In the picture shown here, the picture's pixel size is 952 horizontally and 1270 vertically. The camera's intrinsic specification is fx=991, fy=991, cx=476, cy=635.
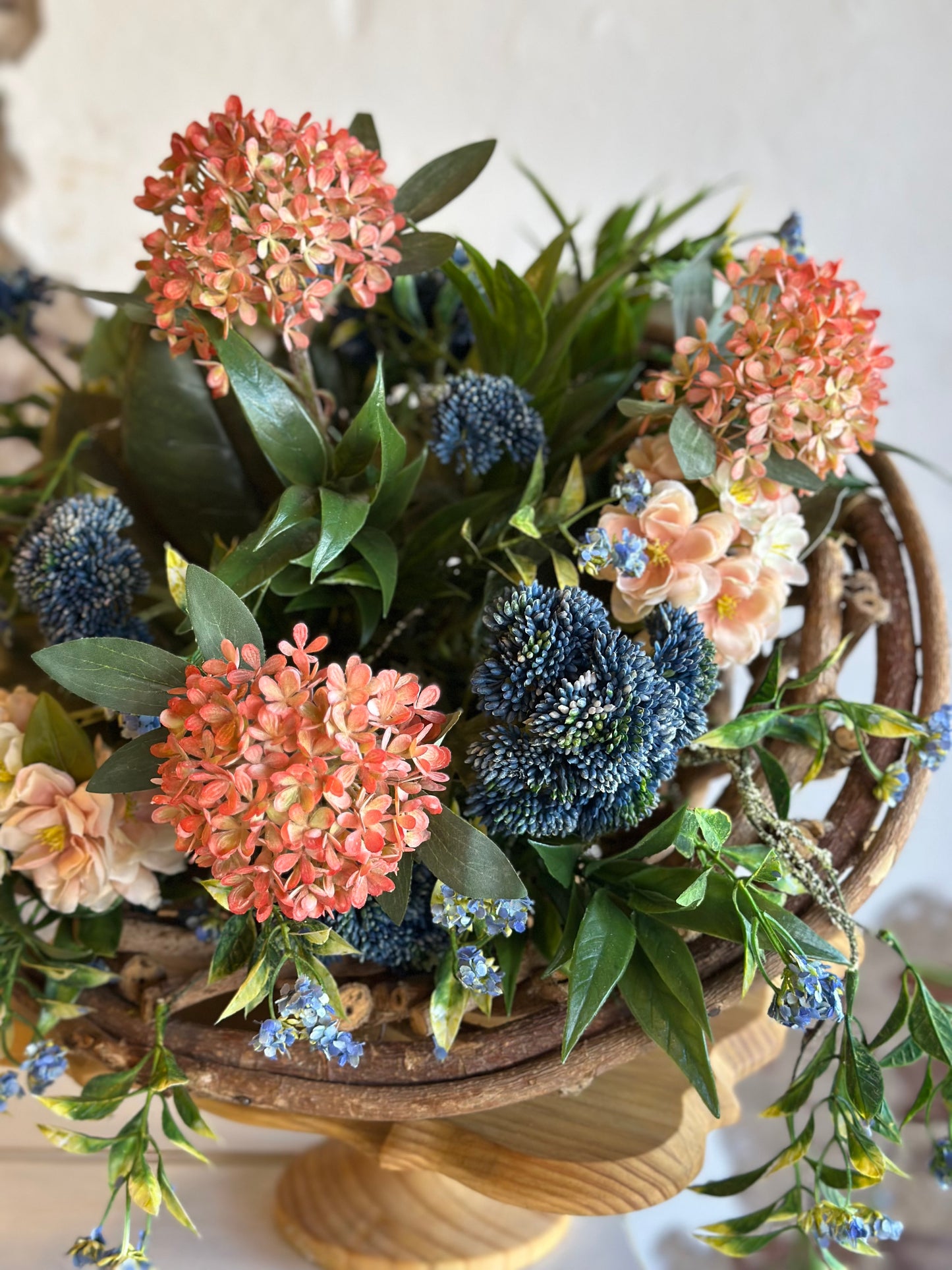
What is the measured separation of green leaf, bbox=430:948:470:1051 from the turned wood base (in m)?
0.27

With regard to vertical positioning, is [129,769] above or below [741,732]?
below

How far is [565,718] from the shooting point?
360mm

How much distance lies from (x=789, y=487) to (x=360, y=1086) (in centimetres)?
33

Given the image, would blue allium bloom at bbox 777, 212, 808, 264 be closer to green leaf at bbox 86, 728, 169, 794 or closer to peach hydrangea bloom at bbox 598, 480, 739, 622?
peach hydrangea bloom at bbox 598, 480, 739, 622

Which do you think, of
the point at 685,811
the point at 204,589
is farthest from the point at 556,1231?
the point at 204,589

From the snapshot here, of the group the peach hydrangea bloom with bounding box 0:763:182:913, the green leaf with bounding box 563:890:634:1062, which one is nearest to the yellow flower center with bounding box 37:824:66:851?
the peach hydrangea bloom with bounding box 0:763:182:913

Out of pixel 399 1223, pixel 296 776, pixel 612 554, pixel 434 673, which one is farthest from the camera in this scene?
pixel 399 1223

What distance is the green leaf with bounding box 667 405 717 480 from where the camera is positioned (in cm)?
42

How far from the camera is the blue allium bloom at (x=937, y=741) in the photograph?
1.46 ft

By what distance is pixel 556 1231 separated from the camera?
2.24ft

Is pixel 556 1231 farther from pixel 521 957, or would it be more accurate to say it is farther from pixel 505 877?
pixel 505 877

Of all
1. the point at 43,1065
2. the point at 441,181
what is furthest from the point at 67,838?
the point at 441,181

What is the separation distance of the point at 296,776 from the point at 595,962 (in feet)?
0.49

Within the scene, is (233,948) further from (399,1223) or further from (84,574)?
(399,1223)
